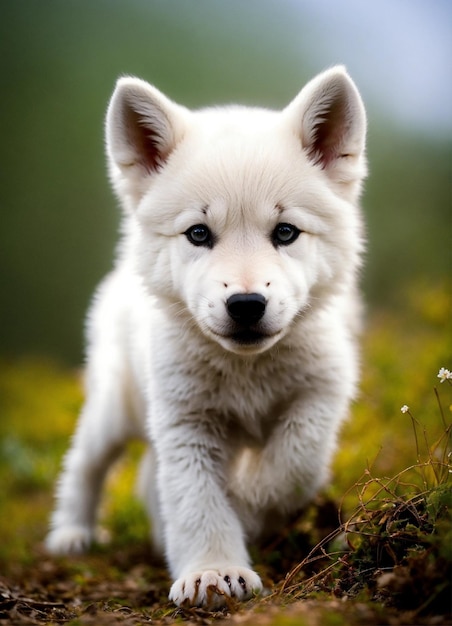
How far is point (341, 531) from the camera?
333 centimetres

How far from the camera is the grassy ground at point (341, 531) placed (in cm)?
273

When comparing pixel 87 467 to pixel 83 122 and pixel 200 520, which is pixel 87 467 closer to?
pixel 200 520

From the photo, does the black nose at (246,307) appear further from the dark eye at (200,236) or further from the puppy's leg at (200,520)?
the puppy's leg at (200,520)

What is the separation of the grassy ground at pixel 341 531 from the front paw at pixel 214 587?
10cm

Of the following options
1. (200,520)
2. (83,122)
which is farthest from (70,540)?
(83,122)

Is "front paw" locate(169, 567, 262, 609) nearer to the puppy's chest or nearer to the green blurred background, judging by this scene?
the puppy's chest

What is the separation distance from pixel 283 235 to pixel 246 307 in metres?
0.54

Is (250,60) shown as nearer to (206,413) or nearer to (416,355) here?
(416,355)

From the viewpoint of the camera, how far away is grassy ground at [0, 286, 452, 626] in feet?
8.95

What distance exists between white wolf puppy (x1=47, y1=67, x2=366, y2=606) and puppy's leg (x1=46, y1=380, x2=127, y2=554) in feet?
3.87

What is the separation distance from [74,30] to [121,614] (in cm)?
1552

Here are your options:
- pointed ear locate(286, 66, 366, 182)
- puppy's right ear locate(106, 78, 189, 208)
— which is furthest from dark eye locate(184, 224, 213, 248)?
pointed ear locate(286, 66, 366, 182)

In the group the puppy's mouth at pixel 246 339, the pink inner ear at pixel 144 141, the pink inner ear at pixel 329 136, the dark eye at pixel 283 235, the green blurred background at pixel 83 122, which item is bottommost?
the puppy's mouth at pixel 246 339

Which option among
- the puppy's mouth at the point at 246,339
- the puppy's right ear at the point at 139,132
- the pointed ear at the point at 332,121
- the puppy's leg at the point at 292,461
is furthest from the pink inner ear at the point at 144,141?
the puppy's leg at the point at 292,461
